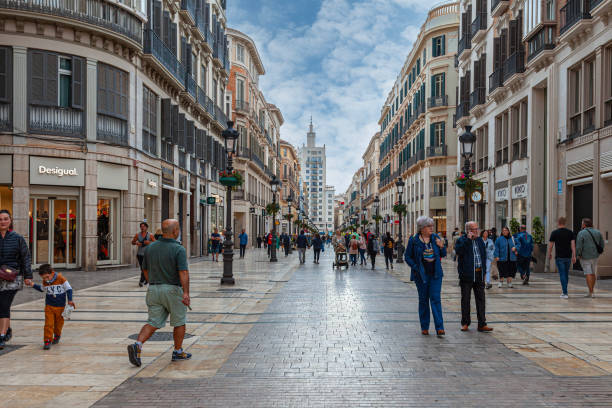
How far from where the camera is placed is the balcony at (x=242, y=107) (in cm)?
4991

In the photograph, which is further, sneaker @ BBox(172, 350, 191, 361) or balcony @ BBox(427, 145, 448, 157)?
balcony @ BBox(427, 145, 448, 157)

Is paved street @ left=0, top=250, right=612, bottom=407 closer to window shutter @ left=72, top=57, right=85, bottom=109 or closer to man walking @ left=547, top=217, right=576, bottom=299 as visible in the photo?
man walking @ left=547, top=217, right=576, bottom=299

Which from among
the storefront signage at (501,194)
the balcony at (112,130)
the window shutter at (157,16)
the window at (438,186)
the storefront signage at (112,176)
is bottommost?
the storefront signage at (501,194)

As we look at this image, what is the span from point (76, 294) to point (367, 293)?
6889 mm

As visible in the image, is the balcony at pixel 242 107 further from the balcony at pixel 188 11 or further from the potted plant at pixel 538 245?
the potted plant at pixel 538 245

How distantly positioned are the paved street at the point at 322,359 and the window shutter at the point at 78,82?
10102mm

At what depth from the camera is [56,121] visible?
19.1 m

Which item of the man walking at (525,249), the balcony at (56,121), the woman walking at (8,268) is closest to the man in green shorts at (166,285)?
the woman walking at (8,268)

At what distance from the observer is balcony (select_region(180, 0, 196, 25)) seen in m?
28.4

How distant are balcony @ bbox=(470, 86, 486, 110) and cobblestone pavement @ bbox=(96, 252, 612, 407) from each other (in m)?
20.8

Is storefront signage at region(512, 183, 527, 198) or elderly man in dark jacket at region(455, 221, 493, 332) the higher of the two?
storefront signage at region(512, 183, 527, 198)

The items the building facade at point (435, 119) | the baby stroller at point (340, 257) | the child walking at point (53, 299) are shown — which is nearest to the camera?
the child walking at point (53, 299)

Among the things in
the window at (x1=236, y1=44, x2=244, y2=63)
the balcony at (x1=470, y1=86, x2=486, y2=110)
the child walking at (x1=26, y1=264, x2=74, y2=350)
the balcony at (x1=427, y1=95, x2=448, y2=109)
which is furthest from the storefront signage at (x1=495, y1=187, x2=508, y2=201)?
the window at (x1=236, y1=44, x2=244, y2=63)

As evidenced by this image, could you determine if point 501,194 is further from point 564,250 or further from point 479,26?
point 564,250
